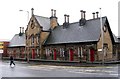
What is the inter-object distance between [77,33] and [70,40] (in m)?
1.93

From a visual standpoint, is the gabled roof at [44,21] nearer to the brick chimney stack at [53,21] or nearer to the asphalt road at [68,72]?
the brick chimney stack at [53,21]

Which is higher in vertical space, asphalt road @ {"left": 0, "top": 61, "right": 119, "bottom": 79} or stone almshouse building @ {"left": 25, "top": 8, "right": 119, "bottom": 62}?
stone almshouse building @ {"left": 25, "top": 8, "right": 119, "bottom": 62}

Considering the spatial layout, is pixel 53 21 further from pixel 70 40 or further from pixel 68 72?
pixel 68 72

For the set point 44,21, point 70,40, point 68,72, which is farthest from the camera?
point 44,21

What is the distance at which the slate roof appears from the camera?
150 feet

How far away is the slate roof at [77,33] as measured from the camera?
1800 inches

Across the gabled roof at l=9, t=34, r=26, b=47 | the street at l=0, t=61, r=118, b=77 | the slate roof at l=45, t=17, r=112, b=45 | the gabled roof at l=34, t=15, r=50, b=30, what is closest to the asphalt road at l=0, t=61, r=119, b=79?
the street at l=0, t=61, r=118, b=77

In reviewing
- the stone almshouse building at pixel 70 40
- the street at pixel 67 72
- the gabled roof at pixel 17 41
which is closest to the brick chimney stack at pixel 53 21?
the stone almshouse building at pixel 70 40

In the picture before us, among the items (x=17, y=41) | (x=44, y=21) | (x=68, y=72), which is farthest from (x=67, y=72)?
(x=17, y=41)

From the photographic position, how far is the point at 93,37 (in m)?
44.8

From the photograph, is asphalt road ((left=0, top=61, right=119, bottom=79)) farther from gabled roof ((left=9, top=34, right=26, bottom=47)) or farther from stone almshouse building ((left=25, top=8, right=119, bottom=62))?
gabled roof ((left=9, top=34, right=26, bottom=47))

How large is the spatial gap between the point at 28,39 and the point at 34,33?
3.63m

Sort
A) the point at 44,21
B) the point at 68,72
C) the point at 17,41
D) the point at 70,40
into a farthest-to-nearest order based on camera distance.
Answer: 1. the point at 17,41
2. the point at 44,21
3. the point at 70,40
4. the point at 68,72

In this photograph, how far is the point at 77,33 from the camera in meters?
50.0
